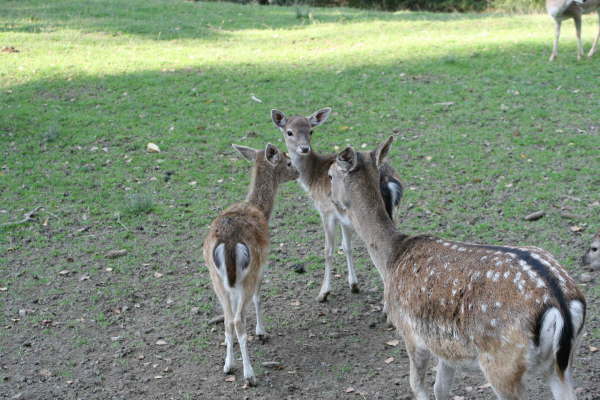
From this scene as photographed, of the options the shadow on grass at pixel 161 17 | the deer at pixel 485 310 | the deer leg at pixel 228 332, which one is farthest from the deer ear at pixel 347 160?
the shadow on grass at pixel 161 17

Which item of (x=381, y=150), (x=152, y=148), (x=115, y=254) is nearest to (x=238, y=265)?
(x=381, y=150)

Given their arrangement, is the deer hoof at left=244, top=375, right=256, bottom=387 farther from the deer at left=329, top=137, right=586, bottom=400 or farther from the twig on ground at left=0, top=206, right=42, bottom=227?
the twig on ground at left=0, top=206, right=42, bottom=227

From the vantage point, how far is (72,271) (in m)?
6.29

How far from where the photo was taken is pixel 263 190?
5.79 meters

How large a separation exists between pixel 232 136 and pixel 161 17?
822 cm

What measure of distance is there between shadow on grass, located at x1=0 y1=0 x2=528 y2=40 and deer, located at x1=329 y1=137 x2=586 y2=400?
1155cm

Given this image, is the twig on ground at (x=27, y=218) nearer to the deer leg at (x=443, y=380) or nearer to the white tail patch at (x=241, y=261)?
the white tail patch at (x=241, y=261)

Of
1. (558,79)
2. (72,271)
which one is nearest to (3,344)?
(72,271)

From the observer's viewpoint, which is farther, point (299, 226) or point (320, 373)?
point (299, 226)

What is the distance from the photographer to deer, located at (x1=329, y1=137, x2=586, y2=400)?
310 cm

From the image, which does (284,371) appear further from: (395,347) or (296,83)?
(296,83)

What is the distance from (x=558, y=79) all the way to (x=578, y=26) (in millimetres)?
1406

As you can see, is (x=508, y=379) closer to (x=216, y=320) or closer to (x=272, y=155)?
(x=216, y=320)

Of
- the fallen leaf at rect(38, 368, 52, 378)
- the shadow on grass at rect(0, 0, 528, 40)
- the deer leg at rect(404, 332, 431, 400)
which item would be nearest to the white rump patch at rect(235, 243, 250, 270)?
the deer leg at rect(404, 332, 431, 400)
